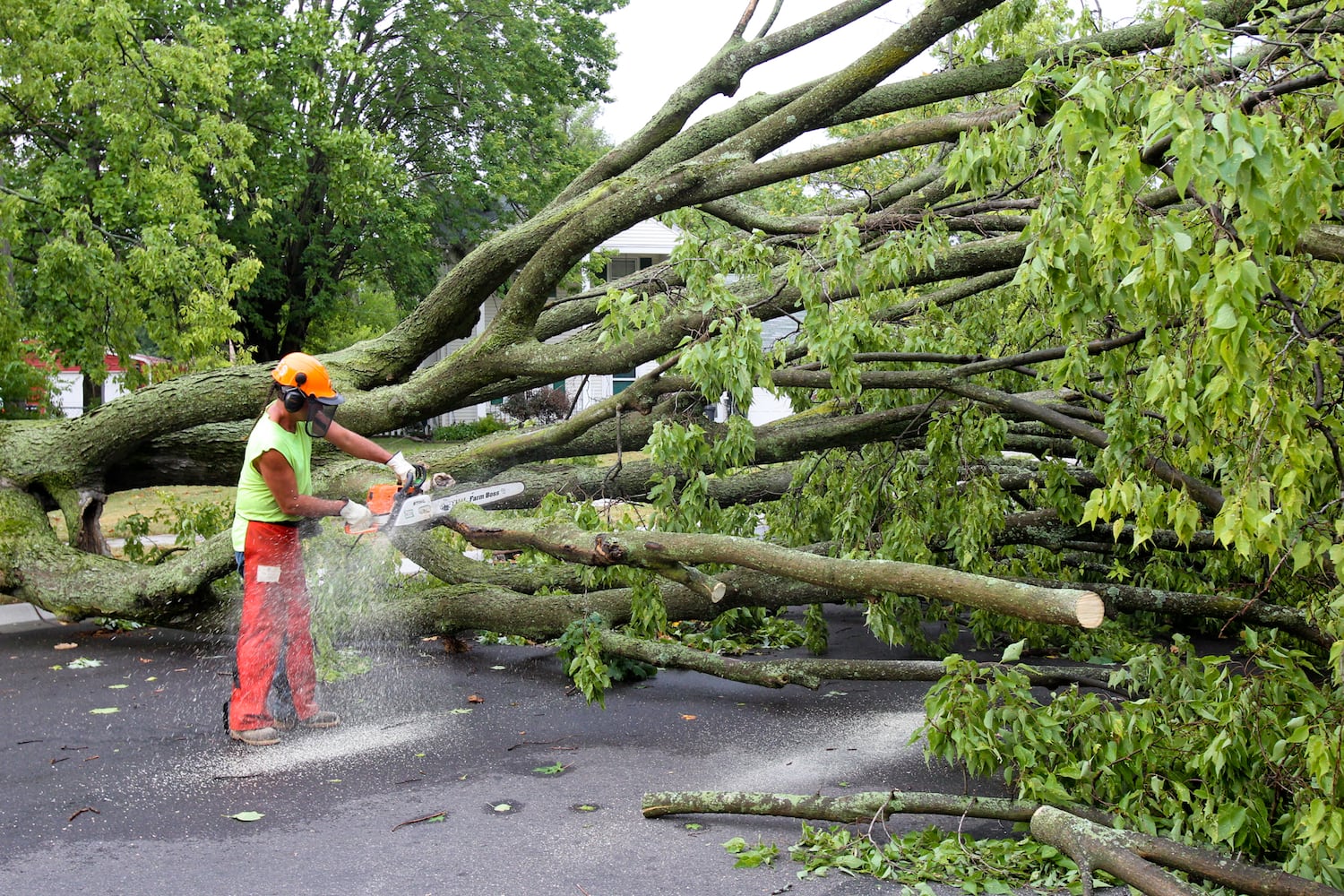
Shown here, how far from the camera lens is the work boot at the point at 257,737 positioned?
4738 mm

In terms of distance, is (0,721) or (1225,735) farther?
(0,721)

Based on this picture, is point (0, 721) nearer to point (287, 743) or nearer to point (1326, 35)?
point (287, 743)

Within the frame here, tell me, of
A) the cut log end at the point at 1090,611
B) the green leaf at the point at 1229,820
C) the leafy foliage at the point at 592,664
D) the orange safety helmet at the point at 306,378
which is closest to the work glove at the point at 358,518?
the orange safety helmet at the point at 306,378

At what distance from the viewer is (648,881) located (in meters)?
3.28

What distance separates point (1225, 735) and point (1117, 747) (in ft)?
1.35

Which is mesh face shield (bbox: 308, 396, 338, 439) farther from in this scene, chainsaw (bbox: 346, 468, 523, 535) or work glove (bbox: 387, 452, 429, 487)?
chainsaw (bbox: 346, 468, 523, 535)

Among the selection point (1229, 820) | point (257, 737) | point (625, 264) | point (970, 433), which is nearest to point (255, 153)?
point (625, 264)

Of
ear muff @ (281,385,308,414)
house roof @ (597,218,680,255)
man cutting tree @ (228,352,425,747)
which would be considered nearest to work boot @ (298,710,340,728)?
man cutting tree @ (228,352,425,747)

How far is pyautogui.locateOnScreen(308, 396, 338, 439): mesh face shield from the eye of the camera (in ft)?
15.9

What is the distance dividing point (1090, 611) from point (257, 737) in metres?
3.63

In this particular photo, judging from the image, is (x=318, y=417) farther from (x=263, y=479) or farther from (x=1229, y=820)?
(x=1229, y=820)

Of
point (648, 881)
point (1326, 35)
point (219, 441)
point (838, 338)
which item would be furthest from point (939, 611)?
point (219, 441)

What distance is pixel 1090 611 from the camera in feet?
10.8

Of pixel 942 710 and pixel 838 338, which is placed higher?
pixel 838 338
